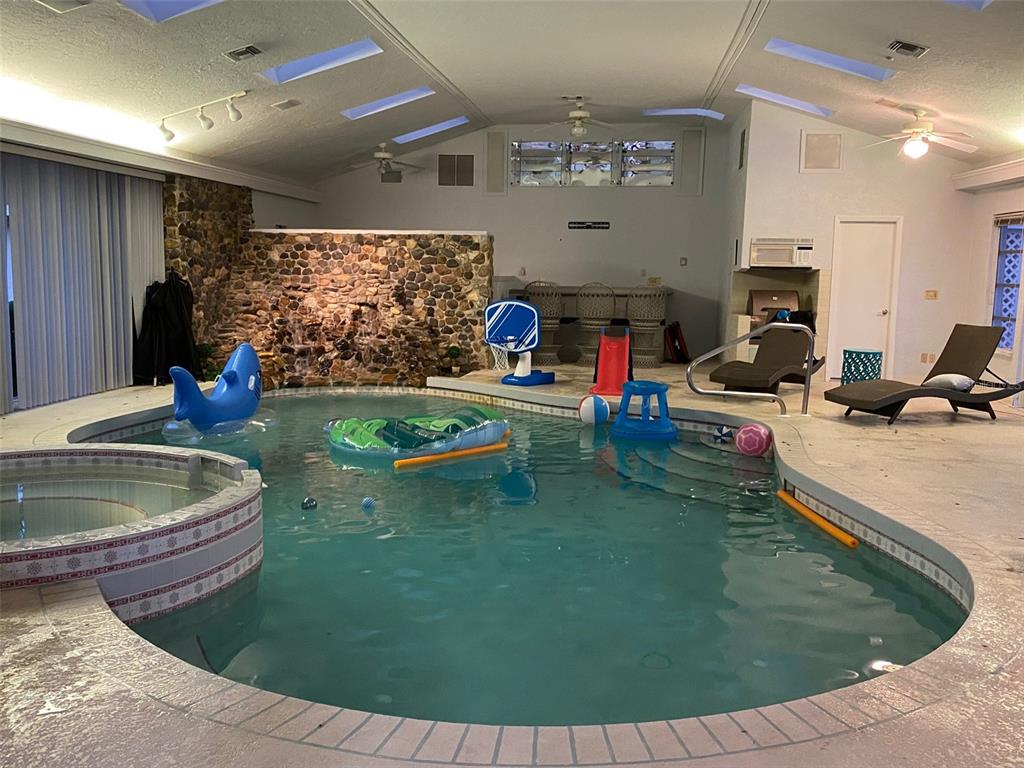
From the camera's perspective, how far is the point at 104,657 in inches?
119

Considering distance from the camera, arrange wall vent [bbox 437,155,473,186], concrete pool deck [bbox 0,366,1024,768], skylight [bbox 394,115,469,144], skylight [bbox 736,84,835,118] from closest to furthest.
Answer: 1. concrete pool deck [bbox 0,366,1024,768]
2. skylight [bbox 736,84,835,118]
3. skylight [bbox 394,115,469,144]
4. wall vent [bbox 437,155,473,186]

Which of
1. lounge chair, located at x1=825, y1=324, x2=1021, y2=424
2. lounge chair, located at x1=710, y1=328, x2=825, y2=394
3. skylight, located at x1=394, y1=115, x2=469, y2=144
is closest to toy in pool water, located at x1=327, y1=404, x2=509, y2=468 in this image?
Answer: lounge chair, located at x1=710, y1=328, x2=825, y2=394

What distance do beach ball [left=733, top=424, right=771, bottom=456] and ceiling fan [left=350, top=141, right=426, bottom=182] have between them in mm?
8098

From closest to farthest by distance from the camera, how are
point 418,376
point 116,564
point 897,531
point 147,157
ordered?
point 116,564
point 897,531
point 147,157
point 418,376

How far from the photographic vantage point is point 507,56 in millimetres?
9328

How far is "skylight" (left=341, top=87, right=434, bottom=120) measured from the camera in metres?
11.1

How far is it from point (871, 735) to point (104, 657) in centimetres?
252

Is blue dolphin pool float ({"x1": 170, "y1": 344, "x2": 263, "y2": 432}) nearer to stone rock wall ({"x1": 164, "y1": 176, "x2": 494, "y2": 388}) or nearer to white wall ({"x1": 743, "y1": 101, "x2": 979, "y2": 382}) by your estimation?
stone rock wall ({"x1": 164, "y1": 176, "x2": 494, "y2": 388})

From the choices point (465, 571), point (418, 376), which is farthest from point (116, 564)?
point (418, 376)

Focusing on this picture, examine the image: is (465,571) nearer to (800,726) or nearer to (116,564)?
(116,564)

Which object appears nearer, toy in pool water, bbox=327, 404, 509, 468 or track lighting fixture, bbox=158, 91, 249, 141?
toy in pool water, bbox=327, 404, 509, 468

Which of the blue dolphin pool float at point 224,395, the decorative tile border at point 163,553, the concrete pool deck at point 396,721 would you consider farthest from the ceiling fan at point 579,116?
the concrete pool deck at point 396,721

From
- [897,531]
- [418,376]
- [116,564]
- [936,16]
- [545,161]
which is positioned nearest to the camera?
[116,564]

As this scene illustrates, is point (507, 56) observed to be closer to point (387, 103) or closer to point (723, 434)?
point (387, 103)
